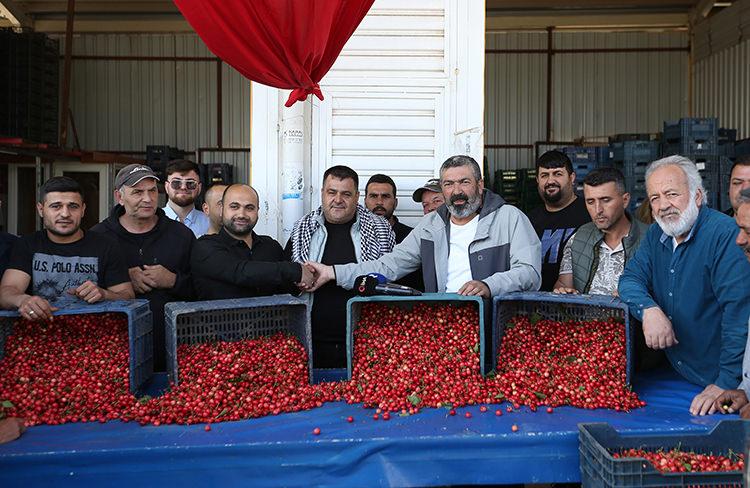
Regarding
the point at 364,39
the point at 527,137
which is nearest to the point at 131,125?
the point at 527,137

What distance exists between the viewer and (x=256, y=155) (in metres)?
5.05

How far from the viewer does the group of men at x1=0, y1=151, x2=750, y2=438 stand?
3014 millimetres

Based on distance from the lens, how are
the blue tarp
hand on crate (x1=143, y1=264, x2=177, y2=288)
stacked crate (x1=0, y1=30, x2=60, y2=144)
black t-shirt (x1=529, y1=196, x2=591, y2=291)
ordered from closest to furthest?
the blue tarp < hand on crate (x1=143, y1=264, x2=177, y2=288) < black t-shirt (x1=529, y1=196, x2=591, y2=291) < stacked crate (x1=0, y1=30, x2=60, y2=144)

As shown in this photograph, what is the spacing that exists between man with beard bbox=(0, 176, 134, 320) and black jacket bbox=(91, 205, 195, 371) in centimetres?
34

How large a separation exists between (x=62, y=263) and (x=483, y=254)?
81.2 inches

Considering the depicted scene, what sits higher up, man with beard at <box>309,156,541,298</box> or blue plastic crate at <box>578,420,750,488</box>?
man with beard at <box>309,156,541,298</box>

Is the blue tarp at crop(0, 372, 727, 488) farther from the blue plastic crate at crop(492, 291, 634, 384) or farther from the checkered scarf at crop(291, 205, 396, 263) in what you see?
the checkered scarf at crop(291, 205, 396, 263)

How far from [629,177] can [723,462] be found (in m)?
8.95

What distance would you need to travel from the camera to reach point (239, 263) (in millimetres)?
3471

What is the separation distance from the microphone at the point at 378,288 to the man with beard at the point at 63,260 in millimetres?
1150

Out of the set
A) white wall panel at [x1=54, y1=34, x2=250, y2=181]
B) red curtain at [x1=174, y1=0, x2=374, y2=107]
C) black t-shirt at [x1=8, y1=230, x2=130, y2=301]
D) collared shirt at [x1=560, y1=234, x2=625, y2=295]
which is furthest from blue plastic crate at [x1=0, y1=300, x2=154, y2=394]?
white wall panel at [x1=54, y1=34, x2=250, y2=181]

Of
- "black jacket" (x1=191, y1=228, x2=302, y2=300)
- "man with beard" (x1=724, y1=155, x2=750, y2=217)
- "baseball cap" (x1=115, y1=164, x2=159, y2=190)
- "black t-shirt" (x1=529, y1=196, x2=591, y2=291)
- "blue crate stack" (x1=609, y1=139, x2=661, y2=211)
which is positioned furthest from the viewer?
"blue crate stack" (x1=609, y1=139, x2=661, y2=211)

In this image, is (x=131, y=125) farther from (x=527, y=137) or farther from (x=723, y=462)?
(x=723, y=462)

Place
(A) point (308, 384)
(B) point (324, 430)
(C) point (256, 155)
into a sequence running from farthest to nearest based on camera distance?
(C) point (256, 155) → (A) point (308, 384) → (B) point (324, 430)
